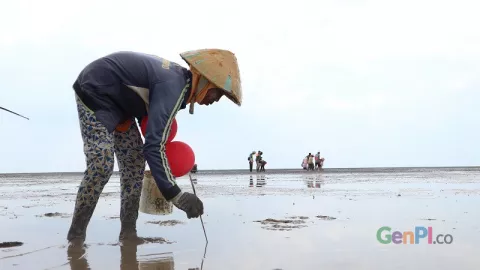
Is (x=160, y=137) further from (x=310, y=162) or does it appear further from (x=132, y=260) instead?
(x=310, y=162)

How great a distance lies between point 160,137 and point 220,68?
0.64m

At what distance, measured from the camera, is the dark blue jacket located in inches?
117

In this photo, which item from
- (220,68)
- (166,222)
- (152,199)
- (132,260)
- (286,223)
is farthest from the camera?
(166,222)

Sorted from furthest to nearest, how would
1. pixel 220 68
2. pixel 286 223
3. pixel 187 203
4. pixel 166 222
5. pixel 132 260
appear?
pixel 166 222, pixel 286 223, pixel 220 68, pixel 187 203, pixel 132 260

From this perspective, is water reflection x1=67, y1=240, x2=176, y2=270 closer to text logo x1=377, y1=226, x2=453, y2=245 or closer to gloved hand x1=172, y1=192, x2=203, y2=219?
gloved hand x1=172, y1=192, x2=203, y2=219

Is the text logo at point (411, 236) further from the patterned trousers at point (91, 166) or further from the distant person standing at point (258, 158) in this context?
the distant person standing at point (258, 158)

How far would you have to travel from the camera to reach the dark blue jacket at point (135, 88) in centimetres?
297

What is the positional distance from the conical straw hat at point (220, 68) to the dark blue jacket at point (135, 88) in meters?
0.12

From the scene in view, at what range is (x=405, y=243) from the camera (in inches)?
121

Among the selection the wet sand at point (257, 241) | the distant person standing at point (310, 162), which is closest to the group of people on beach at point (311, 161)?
the distant person standing at point (310, 162)

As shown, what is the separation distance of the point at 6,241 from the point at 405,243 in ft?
9.42

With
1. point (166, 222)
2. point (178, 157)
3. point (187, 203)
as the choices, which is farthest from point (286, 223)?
point (187, 203)

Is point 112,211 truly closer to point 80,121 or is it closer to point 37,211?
point 37,211

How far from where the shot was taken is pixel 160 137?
2.92 meters
